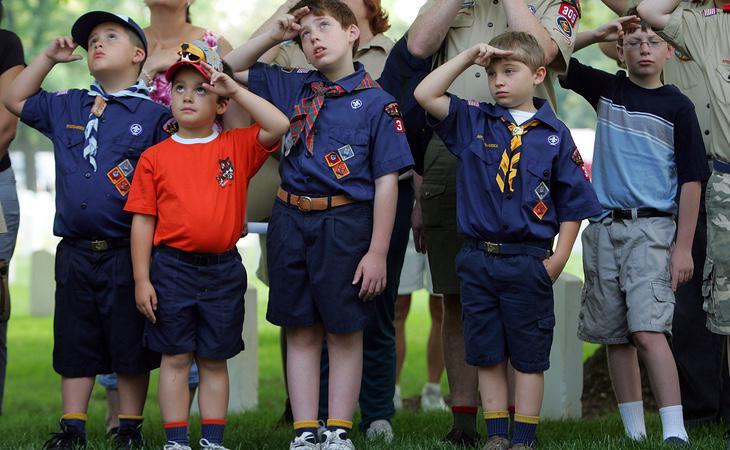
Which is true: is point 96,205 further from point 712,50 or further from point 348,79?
point 712,50

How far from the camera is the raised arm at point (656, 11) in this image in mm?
5660

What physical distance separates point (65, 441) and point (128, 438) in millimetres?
285

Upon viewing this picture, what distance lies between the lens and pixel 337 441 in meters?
5.18

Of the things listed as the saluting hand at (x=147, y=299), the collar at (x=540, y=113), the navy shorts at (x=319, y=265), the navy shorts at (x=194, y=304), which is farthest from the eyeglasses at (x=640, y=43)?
the saluting hand at (x=147, y=299)

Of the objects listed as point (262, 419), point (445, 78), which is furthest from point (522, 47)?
point (262, 419)

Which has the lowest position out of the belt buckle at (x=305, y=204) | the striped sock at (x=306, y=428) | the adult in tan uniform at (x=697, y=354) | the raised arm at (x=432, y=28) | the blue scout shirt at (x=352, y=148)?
the striped sock at (x=306, y=428)

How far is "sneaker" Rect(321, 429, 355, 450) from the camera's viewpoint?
515 centimetres

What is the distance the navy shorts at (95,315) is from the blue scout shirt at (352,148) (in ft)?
2.80

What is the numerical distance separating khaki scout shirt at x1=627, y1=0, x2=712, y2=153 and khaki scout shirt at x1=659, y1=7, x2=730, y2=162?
0.08 feet

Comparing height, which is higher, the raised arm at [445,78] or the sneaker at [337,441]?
the raised arm at [445,78]

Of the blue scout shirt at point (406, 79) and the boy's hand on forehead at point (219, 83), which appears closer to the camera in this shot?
the boy's hand on forehead at point (219, 83)

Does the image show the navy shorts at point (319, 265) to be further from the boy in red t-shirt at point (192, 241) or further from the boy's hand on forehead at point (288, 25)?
the boy's hand on forehead at point (288, 25)

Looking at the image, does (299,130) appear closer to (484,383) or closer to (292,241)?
(292,241)

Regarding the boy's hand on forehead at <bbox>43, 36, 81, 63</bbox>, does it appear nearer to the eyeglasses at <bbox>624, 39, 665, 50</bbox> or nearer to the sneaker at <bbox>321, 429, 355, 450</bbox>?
the sneaker at <bbox>321, 429, 355, 450</bbox>
